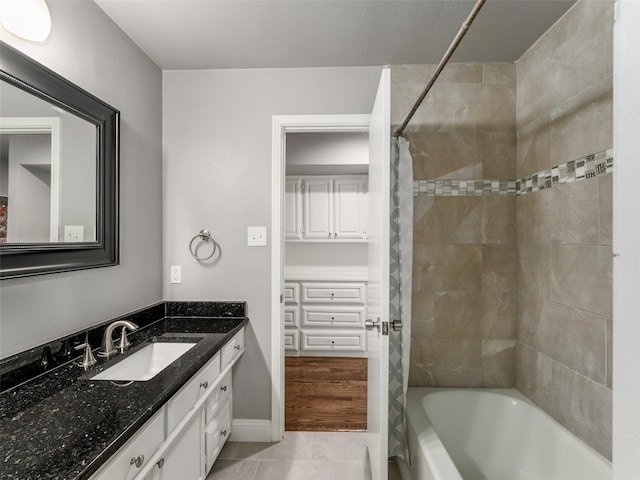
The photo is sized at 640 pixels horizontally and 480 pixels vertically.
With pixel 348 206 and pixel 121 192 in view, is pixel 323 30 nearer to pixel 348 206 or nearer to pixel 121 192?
pixel 121 192

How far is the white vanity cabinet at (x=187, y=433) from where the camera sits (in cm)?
103

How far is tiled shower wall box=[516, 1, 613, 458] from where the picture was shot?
4.68 ft

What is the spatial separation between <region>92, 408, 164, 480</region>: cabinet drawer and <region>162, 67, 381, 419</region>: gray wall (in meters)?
1.12

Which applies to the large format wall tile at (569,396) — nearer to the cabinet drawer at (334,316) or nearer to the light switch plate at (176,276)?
the cabinet drawer at (334,316)

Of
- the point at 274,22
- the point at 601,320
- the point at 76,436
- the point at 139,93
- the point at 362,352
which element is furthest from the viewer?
the point at 362,352

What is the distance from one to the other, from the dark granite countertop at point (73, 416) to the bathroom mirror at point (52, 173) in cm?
43

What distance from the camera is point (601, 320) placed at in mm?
1429

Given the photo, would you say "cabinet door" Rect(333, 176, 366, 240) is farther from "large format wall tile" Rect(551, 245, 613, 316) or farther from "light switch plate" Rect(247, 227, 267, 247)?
"large format wall tile" Rect(551, 245, 613, 316)

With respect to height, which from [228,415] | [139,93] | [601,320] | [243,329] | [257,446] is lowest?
[257,446]

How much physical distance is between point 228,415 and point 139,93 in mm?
1976

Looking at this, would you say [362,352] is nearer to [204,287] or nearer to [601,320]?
[204,287]

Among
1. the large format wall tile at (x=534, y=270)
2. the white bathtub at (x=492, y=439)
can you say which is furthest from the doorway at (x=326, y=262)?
the large format wall tile at (x=534, y=270)

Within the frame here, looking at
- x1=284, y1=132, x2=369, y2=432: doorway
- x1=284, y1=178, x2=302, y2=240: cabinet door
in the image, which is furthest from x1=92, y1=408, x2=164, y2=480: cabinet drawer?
x1=284, y1=178, x2=302, y2=240: cabinet door

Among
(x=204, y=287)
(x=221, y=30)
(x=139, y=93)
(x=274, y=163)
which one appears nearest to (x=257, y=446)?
(x=204, y=287)
